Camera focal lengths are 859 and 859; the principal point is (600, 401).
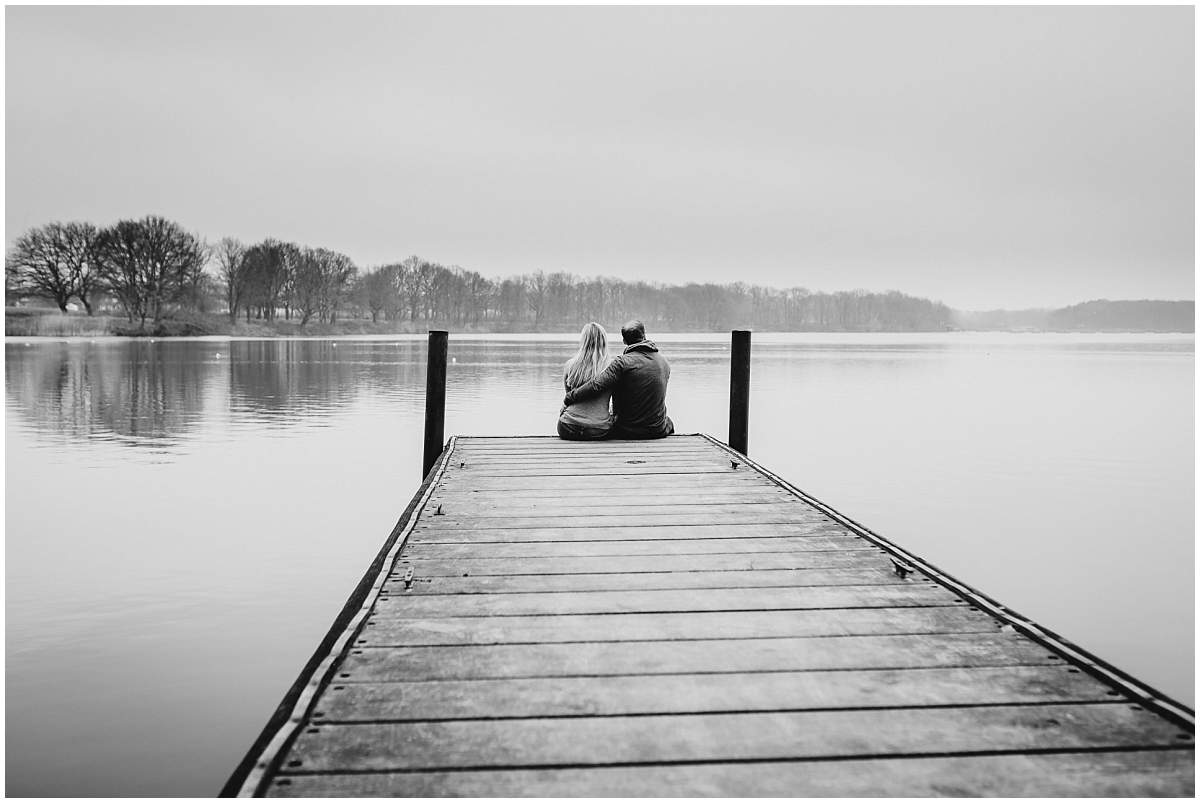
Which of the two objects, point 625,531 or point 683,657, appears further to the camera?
point 625,531

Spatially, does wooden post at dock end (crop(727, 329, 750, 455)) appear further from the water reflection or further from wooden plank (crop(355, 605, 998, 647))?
the water reflection

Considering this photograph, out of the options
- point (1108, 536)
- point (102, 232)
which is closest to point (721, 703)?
point (1108, 536)

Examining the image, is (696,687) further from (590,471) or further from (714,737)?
(590,471)

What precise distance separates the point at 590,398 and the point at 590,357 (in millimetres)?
535

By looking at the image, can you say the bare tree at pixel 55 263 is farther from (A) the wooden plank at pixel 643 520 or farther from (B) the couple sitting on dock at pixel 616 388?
(A) the wooden plank at pixel 643 520

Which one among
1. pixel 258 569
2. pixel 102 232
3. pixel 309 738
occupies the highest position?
pixel 102 232

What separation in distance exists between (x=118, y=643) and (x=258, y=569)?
1912mm

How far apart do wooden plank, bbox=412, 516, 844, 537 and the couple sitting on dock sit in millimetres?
3550

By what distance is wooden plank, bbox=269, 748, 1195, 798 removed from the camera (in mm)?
2500

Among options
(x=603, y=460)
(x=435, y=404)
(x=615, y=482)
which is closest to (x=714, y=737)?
(x=615, y=482)

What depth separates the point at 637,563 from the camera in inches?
191

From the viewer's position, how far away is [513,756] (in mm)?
2674

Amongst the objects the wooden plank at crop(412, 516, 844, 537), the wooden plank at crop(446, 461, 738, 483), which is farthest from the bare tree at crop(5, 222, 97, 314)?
the wooden plank at crop(412, 516, 844, 537)

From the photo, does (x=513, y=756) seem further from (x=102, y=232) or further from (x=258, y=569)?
(x=102, y=232)
